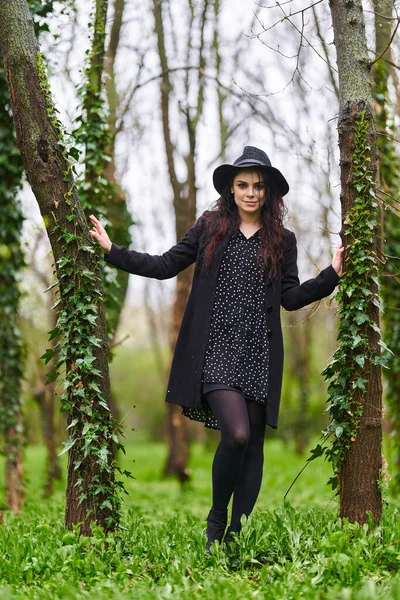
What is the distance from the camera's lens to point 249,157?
4.54 metres

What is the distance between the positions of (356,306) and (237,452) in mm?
1179

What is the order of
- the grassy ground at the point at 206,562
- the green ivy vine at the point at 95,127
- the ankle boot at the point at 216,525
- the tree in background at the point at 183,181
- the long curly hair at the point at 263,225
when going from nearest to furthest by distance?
the grassy ground at the point at 206,562, the ankle boot at the point at 216,525, the long curly hair at the point at 263,225, the green ivy vine at the point at 95,127, the tree in background at the point at 183,181

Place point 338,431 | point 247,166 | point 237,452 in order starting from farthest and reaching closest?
1. point 247,166
2. point 338,431
3. point 237,452

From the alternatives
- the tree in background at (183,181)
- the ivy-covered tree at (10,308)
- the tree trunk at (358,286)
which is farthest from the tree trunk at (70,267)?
the tree in background at (183,181)

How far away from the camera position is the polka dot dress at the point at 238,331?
166 inches

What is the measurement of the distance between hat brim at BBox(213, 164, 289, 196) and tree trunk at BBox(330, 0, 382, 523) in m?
0.39

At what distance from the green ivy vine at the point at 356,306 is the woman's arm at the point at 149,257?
1.00 meters

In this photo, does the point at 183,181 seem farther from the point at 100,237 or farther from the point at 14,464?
the point at 100,237

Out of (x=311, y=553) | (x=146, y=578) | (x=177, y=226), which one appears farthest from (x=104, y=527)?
(x=177, y=226)

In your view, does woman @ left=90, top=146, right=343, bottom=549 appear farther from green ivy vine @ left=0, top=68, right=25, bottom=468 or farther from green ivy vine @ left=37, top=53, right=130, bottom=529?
green ivy vine @ left=0, top=68, right=25, bottom=468

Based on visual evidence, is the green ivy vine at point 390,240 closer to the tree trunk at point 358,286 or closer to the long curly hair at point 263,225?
the tree trunk at point 358,286

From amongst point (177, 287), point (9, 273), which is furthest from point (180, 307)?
point (9, 273)

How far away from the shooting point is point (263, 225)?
15.0 ft

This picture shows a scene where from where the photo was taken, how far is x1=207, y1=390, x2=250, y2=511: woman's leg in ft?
13.0
